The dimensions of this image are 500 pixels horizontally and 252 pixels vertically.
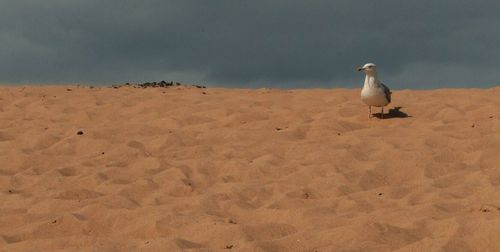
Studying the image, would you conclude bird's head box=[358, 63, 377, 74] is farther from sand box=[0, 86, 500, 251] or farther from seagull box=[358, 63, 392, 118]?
sand box=[0, 86, 500, 251]

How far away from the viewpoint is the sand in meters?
4.42

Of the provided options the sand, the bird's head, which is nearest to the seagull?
the bird's head

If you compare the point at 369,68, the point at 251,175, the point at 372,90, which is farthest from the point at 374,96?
the point at 251,175

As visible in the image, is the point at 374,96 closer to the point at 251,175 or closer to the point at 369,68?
the point at 369,68

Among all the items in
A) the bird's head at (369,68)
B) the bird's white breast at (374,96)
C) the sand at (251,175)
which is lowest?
the sand at (251,175)

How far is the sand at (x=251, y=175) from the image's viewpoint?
4422 mm

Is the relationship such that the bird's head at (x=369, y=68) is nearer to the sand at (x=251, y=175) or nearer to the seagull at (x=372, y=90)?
the seagull at (x=372, y=90)

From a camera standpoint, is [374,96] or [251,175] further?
[374,96]

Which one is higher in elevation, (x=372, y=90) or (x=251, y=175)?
(x=372, y=90)

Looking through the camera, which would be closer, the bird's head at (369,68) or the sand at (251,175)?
the sand at (251,175)

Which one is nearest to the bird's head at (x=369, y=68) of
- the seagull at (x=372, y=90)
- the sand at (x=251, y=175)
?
the seagull at (x=372, y=90)

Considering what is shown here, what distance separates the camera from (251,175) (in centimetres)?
619

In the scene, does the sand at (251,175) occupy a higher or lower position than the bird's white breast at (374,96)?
lower

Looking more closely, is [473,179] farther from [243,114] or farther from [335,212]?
[243,114]
